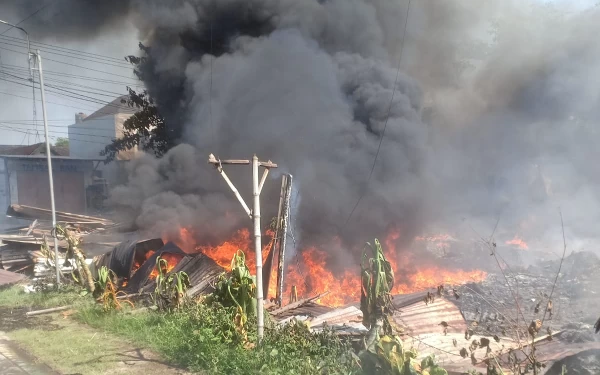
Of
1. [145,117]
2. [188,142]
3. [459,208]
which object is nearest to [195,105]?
[188,142]

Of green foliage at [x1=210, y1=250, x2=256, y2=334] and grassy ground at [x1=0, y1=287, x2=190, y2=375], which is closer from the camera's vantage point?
grassy ground at [x1=0, y1=287, x2=190, y2=375]

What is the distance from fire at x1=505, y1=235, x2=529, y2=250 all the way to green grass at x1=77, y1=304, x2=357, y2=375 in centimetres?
1613

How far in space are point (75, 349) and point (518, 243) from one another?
19000 mm

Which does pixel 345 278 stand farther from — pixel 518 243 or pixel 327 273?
pixel 518 243

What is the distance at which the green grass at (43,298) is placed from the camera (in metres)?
11.4

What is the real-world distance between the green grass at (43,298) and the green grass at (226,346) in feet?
10.1

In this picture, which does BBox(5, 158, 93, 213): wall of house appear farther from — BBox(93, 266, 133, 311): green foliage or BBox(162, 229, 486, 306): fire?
BBox(93, 266, 133, 311): green foliage

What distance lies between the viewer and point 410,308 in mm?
8234

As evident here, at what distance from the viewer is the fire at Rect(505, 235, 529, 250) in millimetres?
20534

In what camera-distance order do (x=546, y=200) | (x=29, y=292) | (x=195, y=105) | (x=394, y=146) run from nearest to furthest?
(x=29, y=292), (x=394, y=146), (x=195, y=105), (x=546, y=200)

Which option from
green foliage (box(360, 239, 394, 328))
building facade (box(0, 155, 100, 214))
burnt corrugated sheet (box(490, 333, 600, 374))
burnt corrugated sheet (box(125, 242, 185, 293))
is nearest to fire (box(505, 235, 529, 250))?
burnt corrugated sheet (box(490, 333, 600, 374))

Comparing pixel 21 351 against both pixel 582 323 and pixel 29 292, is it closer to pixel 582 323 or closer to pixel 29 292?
pixel 29 292

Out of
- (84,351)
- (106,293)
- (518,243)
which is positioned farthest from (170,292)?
(518,243)

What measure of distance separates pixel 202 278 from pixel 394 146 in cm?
1054
